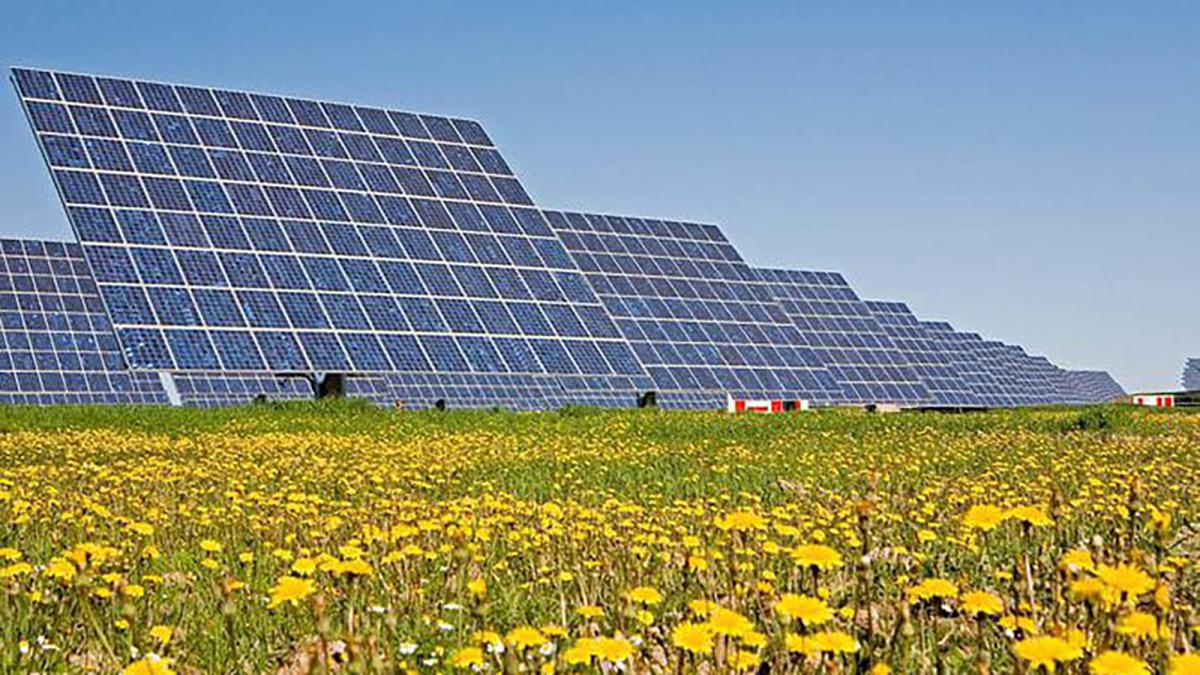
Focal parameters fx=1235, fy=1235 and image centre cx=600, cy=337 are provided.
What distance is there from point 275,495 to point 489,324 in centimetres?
1517

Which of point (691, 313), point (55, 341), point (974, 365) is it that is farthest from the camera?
point (974, 365)

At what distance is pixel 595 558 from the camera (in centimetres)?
496

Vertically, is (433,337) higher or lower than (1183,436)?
higher

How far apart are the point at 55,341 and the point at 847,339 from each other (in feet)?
78.8

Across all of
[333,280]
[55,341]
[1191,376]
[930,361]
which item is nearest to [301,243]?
[333,280]

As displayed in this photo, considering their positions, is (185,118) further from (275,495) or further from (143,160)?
(275,495)

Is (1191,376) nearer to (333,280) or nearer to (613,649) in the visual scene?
(333,280)

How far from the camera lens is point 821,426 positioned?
18031mm

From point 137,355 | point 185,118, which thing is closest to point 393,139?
point 185,118

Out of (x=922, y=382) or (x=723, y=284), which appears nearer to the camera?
(x=723, y=284)

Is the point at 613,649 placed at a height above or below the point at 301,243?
below

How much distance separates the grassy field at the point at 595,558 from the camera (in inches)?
105

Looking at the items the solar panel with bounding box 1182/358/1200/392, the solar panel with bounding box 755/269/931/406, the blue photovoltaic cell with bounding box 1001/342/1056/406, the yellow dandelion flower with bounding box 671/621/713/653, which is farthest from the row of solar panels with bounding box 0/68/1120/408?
the solar panel with bounding box 1182/358/1200/392

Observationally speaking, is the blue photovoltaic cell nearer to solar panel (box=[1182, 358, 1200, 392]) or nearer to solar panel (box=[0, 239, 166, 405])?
solar panel (box=[1182, 358, 1200, 392])
